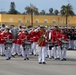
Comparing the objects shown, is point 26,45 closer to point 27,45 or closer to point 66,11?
point 27,45

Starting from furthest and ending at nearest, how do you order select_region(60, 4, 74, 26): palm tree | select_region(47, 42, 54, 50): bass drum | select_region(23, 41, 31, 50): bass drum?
select_region(60, 4, 74, 26): palm tree
select_region(47, 42, 54, 50): bass drum
select_region(23, 41, 31, 50): bass drum

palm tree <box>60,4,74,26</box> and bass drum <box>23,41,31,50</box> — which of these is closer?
bass drum <box>23,41,31,50</box>

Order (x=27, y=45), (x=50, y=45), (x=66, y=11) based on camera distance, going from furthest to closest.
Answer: (x=66, y=11) < (x=50, y=45) < (x=27, y=45)

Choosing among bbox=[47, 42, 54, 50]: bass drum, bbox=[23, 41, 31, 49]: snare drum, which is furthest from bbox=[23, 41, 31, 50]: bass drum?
bbox=[47, 42, 54, 50]: bass drum

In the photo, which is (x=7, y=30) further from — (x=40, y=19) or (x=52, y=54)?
(x=40, y=19)

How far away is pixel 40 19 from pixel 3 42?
70196 millimetres

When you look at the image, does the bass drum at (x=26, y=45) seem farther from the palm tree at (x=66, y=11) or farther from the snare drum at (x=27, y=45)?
the palm tree at (x=66, y=11)

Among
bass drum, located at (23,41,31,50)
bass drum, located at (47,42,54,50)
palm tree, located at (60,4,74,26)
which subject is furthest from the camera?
palm tree, located at (60,4,74,26)

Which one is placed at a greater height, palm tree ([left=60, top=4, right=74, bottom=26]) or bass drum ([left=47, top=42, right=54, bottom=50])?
palm tree ([left=60, top=4, right=74, bottom=26])

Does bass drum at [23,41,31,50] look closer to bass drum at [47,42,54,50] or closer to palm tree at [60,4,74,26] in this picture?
bass drum at [47,42,54,50]

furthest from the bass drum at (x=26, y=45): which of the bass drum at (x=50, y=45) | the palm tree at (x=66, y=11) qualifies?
the palm tree at (x=66, y=11)

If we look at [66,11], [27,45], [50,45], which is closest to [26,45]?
[27,45]

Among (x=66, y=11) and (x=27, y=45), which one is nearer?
(x=27, y=45)

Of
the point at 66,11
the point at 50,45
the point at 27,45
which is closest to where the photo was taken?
the point at 27,45
